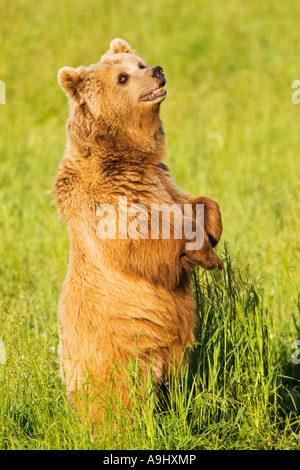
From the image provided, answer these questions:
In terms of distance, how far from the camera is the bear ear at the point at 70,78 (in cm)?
405

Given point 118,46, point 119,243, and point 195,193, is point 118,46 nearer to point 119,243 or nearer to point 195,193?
point 119,243

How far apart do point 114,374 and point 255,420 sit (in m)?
0.88

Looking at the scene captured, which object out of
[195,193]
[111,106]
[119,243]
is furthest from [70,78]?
[195,193]

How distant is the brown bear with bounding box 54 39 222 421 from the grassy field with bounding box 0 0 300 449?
20 centimetres

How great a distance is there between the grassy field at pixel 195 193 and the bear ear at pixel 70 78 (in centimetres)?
133

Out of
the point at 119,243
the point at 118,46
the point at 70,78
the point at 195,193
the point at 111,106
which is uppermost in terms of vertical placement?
the point at 118,46

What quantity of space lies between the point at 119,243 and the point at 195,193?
4.26 meters

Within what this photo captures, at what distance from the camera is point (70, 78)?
13.4 ft

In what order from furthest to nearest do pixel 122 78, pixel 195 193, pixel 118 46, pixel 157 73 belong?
1. pixel 195 193
2. pixel 118 46
3. pixel 122 78
4. pixel 157 73

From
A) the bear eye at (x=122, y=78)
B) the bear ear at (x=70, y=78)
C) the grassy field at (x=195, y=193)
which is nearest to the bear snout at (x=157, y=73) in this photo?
the bear eye at (x=122, y=78)

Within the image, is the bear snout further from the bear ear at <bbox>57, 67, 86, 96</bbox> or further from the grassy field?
the grassy field

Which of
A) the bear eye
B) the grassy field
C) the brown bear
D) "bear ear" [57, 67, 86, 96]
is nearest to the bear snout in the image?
the brown bear
